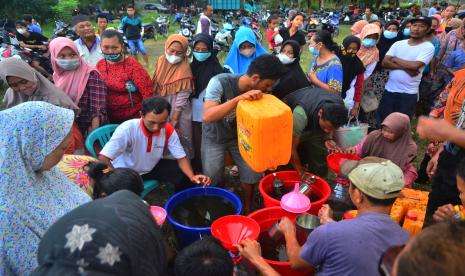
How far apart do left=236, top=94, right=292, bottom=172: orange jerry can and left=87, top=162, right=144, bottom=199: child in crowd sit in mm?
798

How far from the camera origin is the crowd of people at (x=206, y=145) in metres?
0.82

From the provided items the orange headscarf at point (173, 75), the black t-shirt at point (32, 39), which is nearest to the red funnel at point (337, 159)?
the orange headscarf at point (173, 75)

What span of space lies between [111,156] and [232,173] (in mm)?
1687

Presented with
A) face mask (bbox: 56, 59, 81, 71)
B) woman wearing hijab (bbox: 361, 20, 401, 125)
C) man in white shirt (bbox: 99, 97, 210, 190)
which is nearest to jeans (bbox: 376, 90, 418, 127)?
woman wearing hijab (bbox: 361, 20, 401, 125)

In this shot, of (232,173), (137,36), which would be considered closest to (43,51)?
(137,36)

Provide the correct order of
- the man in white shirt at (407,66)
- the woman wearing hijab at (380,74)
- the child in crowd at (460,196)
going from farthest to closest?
1. the woman wearing hijab at (380,74)
2. the man in white shirt at (407,66)
3. the child in crowd at (460,196)

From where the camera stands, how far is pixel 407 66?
394 cm

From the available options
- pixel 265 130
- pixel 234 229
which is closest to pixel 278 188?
pixel 234 229

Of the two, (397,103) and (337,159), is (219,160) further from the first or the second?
(397,103)

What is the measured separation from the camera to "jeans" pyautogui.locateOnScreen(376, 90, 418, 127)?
411 centimetres

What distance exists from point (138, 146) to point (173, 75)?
947 millimetres

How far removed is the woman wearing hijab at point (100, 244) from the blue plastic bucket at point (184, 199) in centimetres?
132

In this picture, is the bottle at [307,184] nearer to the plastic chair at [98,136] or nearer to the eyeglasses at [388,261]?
the eyeglasses at [388,261]

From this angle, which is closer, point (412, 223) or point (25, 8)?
point (412, 223)
